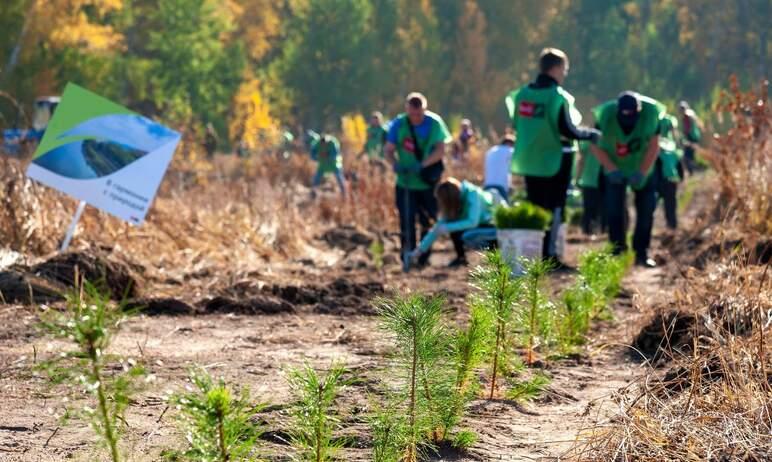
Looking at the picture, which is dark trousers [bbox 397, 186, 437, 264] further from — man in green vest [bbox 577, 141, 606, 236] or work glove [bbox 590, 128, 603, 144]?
man in green vest [bbox 577, 141, 606, 236]

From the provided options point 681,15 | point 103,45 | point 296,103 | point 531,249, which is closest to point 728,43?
point 681,15

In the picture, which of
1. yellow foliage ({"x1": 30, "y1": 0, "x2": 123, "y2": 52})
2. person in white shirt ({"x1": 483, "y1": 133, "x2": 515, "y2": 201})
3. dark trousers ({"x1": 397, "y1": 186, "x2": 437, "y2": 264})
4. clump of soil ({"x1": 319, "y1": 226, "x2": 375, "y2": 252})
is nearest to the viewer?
dark trousers ({"x1": 397, "y1": 186, "x2": 437, "y2": 264})

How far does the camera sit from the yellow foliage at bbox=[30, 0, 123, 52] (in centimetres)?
3369

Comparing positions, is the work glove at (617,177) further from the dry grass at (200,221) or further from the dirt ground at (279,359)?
the dry grass at (200,221)

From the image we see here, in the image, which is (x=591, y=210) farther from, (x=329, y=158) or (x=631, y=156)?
(x=329, y=158)

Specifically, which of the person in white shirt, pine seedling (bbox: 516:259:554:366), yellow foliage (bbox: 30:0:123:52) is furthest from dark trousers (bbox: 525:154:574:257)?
yellow foliage (bbox: 30:0:123:52)

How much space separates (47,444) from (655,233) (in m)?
12.9

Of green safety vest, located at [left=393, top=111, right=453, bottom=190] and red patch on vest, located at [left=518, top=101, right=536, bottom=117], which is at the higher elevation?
red patch on vest, located at [left=518, top=101, right=536, bottom=117]

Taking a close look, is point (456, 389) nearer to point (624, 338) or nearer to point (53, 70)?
point (624, 338)

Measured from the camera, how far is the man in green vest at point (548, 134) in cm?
1114

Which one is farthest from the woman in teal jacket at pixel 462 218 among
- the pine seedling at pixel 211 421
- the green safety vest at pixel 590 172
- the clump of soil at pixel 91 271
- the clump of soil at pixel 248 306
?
the pine seedling at pixel 211 421

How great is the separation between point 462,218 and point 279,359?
5.30 metres

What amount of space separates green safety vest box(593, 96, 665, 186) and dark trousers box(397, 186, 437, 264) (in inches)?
61.3

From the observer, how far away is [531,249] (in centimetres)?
1016
